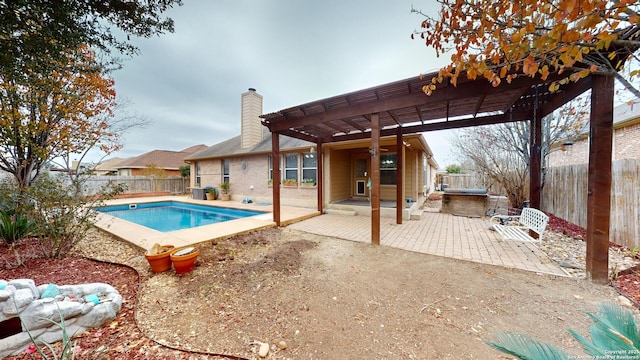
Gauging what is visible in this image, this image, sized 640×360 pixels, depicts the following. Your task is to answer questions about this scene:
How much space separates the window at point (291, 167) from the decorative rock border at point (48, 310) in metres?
8.20

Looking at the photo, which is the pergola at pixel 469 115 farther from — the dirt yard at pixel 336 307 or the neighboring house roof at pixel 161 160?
the neighboring house roof at pixel 161 160

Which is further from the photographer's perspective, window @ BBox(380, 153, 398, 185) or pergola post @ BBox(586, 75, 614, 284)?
window @ BBox(380, 153, 398, 185)

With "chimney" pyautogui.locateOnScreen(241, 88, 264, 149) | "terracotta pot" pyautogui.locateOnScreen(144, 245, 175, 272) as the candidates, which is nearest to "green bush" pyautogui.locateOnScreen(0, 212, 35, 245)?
"terracotta pot" pyautogui.locateOnScreen(144, 245, 175, 272)

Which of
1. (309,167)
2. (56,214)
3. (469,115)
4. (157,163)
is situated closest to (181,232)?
(56,214)

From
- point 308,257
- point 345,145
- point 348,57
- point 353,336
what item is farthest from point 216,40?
point 353,336

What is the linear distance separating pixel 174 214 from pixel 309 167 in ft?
23.1

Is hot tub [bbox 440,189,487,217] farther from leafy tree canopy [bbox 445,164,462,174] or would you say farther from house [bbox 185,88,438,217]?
leafy tree canopy [bbox 445,164,462,174]

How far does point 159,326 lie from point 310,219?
5.64 meters

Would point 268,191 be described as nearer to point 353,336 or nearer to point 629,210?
point 353,336

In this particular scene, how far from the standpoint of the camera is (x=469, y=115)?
559cm

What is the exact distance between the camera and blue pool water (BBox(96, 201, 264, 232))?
8.57 m

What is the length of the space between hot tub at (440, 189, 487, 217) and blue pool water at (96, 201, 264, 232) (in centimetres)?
776

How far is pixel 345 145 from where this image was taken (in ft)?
29.3

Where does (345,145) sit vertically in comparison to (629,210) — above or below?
above
